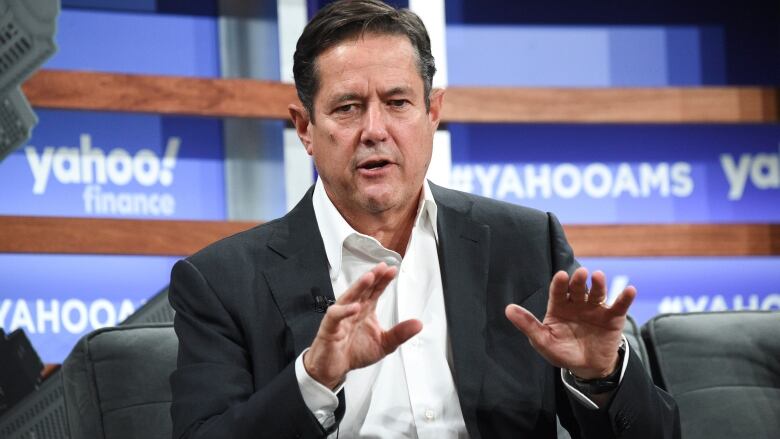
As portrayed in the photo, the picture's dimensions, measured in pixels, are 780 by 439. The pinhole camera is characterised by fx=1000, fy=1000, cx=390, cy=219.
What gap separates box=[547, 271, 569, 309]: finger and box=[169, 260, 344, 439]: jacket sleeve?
374mm

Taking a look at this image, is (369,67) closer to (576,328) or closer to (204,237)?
(576,328)

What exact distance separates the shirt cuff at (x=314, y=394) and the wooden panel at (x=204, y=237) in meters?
1.97

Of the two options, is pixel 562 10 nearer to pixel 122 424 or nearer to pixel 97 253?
pixel 97 253

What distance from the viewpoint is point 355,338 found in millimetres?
1527

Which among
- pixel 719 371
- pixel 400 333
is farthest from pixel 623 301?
pixel 719 371

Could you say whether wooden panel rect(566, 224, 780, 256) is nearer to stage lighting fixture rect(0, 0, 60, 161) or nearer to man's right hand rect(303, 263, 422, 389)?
stage lighting fixture rect(0, 0, 60, 161)

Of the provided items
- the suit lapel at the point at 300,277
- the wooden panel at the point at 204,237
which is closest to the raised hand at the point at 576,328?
the suit lapel at the point at 300,277

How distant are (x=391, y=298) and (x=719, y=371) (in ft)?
2.52

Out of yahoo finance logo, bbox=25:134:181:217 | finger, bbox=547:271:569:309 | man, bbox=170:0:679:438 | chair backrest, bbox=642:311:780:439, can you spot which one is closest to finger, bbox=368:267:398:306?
man, bbox=170:0:679:438

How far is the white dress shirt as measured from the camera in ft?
5.69

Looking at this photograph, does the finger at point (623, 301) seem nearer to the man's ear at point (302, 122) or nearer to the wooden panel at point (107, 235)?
the man's ear at point (302, 122)

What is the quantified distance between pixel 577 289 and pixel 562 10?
269 cm

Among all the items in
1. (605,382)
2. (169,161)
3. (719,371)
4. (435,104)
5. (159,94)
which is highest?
(159,94)

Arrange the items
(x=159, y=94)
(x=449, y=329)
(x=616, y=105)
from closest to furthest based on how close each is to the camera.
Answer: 1. (x=449, y=329)
2. (x=159, y=94)
3. (x=616, y=105)
